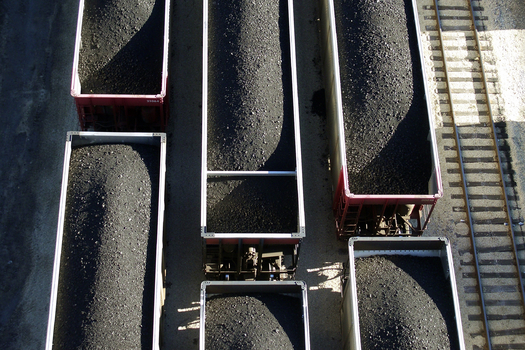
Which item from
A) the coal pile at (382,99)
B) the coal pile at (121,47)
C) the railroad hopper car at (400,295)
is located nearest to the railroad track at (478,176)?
the railroad hopper car at (400,295)

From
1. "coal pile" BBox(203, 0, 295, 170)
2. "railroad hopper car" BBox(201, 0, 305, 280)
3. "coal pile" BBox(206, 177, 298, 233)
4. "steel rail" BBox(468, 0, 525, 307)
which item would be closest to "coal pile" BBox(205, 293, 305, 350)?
"railroad hopper car" BBox(201, 0, 305, 280)

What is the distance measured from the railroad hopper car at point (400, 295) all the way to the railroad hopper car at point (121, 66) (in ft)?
19.7

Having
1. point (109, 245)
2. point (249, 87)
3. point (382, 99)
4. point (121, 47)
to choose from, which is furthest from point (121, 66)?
point (382, 99)

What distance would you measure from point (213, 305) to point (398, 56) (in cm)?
762

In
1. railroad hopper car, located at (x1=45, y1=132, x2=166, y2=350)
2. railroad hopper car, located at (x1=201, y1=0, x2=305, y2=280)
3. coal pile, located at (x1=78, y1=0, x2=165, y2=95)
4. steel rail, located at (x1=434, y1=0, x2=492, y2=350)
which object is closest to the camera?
railroad hopper car, located at (x1=45, y1=132, x2=166, y2=350)

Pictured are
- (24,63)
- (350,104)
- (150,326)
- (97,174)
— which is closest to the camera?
(150,326)

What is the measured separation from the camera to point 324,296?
54.5ft

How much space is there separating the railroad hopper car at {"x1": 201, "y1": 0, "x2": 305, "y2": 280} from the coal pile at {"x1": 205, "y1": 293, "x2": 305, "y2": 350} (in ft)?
3.07

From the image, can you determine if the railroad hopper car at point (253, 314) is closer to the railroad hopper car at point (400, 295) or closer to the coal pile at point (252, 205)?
the railroad hopper car at point (400, 295)

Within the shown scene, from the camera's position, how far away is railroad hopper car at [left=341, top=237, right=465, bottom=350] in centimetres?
1448

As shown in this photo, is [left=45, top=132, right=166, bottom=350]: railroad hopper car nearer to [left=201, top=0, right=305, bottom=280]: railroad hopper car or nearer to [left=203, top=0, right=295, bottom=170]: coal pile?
[left=201, top=0, right=305, bottom=280]: railroad hopper car

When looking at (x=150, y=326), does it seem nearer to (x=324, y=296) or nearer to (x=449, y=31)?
(x=324, y=296)

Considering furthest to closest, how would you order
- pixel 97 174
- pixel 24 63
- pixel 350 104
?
1. pixel 24 63
2. pixel 350 104
3. pixel 97 174

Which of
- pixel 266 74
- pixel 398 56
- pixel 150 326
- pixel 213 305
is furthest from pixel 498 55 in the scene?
pixel 150 326
